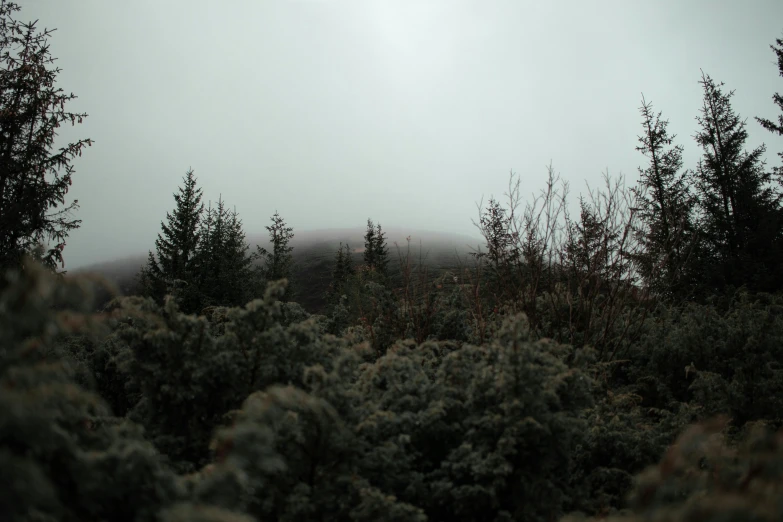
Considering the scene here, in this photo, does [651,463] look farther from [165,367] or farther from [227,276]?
[227,276]

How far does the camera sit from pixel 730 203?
18.7 m

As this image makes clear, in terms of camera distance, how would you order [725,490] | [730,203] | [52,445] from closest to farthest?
[52,445]
[725,490]
[730,203]

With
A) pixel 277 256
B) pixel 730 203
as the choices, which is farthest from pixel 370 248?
pixel 730 203

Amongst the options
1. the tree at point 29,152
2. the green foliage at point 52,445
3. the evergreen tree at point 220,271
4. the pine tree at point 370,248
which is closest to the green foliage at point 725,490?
the green foliage at point 52,445

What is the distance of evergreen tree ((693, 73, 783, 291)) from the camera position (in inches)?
679

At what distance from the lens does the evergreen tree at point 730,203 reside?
1723cm

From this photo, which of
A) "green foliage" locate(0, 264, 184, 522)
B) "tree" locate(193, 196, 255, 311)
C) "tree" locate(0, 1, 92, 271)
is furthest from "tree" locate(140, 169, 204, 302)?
"green foliage" locate(0, 264, 184, 522)

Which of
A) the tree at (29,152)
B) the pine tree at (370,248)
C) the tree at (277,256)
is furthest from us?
the pine tree at (370,248)

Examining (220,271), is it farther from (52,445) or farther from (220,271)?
(52,445)

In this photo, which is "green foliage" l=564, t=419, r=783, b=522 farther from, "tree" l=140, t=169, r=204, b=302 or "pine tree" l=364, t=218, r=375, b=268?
"pine tree" l=364, t=218, r=375, b=268

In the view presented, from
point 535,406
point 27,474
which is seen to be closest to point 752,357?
point 535,406

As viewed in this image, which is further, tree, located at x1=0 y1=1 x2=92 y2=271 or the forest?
tree, located at x1=0 y1=1 x2=92 y2=271

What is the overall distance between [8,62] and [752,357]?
18.4m

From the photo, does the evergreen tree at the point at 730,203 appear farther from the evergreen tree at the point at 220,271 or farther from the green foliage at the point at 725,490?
the evergreen tree at the point at 220,271
